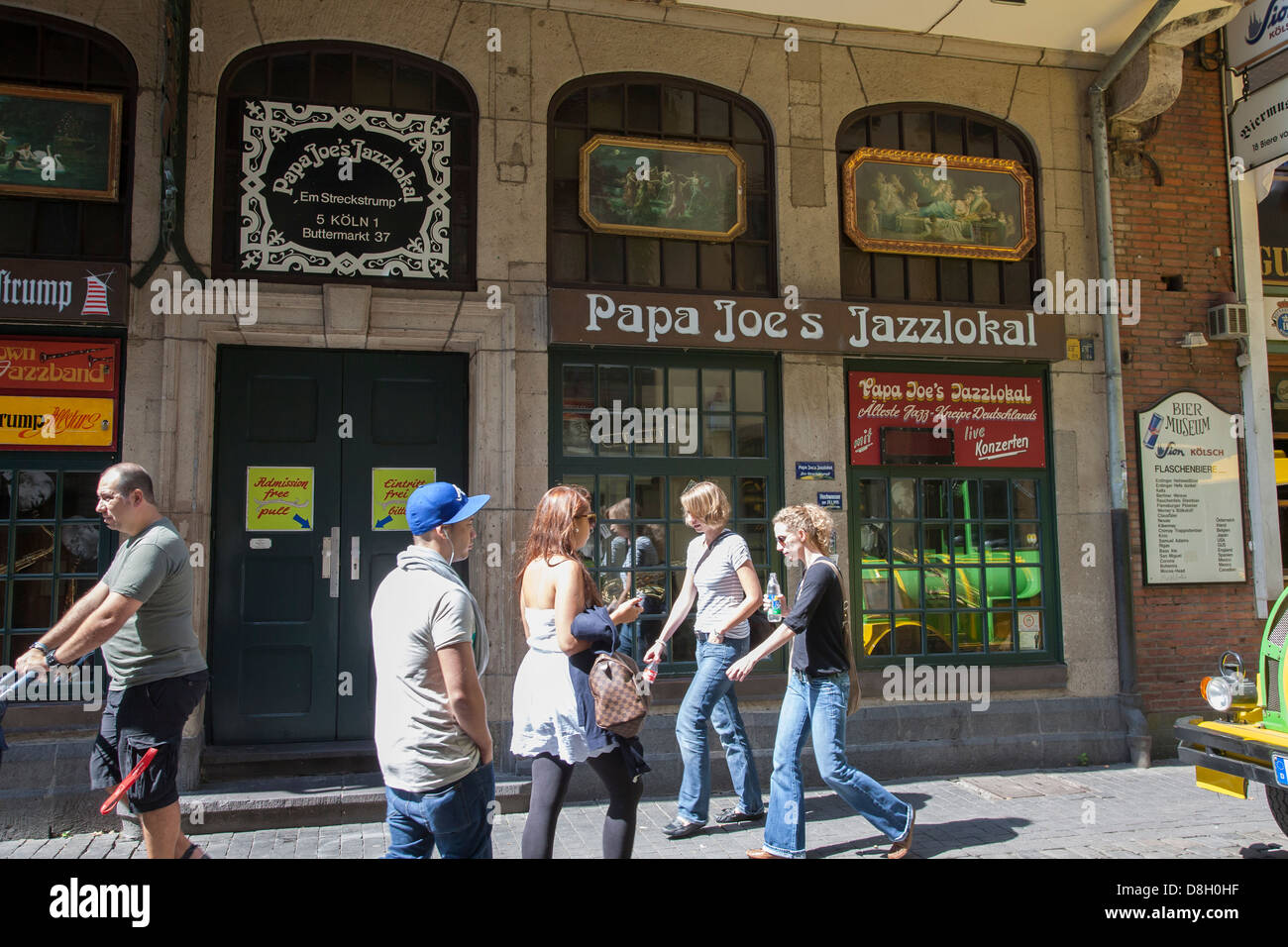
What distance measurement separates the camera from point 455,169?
282 inches

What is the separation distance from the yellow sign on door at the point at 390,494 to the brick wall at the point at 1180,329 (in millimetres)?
5967

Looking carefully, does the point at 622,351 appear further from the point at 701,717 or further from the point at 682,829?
the point at 682,829

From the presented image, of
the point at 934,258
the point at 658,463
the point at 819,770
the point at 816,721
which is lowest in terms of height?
the point at 819,770

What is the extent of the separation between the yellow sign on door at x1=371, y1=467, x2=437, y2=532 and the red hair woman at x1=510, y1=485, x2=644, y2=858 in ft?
10.6

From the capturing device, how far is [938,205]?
8102 mm

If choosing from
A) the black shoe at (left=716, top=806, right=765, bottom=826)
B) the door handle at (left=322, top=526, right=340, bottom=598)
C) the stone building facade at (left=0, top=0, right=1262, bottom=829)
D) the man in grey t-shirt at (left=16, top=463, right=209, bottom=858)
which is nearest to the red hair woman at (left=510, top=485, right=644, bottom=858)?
the man in grey t-shirt at (left=16, top=463, right=209, bottom=858)

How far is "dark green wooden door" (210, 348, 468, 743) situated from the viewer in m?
6.62

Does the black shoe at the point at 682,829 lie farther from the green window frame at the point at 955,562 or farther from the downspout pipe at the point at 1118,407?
the downspout pipe at the point at 1118,407

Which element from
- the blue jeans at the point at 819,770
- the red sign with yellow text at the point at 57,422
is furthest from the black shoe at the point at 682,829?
the red sign with yellow text at the point at 57,422

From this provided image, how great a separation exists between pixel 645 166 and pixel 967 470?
3608mm

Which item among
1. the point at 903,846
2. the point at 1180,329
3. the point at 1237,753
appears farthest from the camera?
the point at 1180,329

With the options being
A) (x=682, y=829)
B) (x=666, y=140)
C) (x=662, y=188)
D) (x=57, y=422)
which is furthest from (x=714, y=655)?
(x=57, y=422)

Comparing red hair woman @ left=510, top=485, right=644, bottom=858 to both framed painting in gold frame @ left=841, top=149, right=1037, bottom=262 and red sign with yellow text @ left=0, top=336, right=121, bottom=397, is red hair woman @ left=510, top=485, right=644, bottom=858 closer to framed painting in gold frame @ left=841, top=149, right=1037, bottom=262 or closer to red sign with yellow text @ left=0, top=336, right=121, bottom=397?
red sign with yellow text @ left=0, top=336, right=121, bottom=397

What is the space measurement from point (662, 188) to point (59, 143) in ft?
14.0
